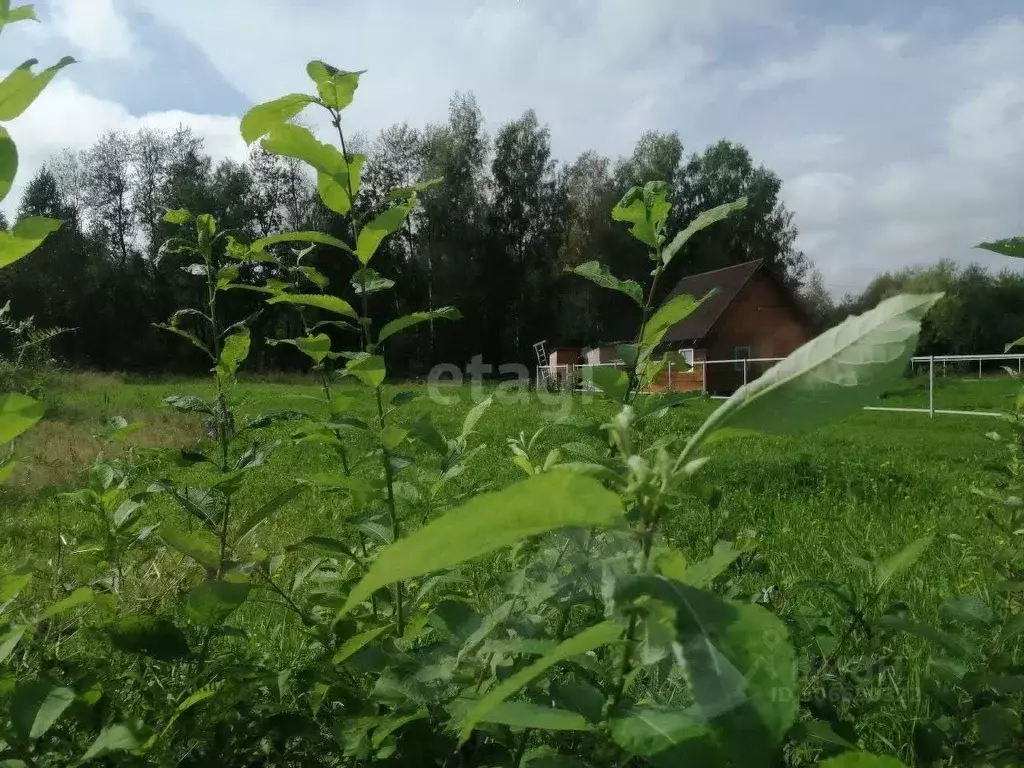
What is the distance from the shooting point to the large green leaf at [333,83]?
0.97 m

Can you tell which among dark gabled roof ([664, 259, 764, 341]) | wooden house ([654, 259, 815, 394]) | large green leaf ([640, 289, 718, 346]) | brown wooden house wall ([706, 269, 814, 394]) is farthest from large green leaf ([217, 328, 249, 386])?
brown wooden house wall ([706, 269, 814, 394])

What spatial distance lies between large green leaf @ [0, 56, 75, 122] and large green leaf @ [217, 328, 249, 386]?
56cm

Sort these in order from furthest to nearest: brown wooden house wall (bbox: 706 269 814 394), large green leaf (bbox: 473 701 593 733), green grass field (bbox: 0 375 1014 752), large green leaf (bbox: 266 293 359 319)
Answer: brown wooden house wall (bbox: 706 269 814 394)
green grass field (bbox: 0 375 1014 752)
large green leaf (bbox: 266 293 359 319)
large green leaf (bbox: 473 701 593 733)

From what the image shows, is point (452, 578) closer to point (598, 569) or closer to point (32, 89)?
point (598, 569)

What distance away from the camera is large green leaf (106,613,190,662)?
0.88m

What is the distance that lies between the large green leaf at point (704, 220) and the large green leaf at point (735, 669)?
54 centimetres

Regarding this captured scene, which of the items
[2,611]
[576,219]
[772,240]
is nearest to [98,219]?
[576,219]

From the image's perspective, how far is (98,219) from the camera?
25.0 meters

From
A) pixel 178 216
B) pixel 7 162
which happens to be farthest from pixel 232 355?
pixel 7 162

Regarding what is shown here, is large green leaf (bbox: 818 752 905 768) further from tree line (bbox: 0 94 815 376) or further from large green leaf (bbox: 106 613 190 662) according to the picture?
tree line (bbox: 0 94 815 376)

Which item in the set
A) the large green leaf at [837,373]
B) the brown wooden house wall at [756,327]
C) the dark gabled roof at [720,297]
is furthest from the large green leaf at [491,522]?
the brown wooden house wall at [756,327]

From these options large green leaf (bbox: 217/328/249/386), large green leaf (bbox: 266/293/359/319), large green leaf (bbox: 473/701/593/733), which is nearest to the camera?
large green leaf (bbox: 473/701/593/733)

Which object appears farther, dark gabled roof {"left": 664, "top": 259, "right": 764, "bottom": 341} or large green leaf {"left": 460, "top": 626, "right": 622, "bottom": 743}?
dark gabled roof {"left": 664, "top": 259, "right": 764, "bottom": 341}

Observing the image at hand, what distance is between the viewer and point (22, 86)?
75 centimetres
